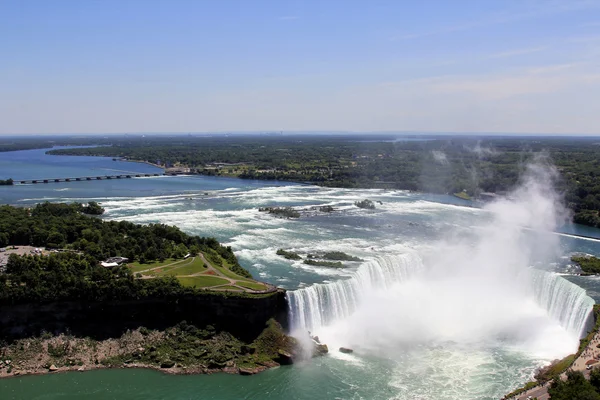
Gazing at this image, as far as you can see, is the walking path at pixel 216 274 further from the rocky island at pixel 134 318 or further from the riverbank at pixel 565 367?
the riverbank at pixel 565 367

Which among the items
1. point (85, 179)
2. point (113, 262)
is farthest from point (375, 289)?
point (85, 179)

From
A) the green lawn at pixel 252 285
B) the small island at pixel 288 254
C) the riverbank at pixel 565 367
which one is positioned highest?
the green lawn at pixel 252 285

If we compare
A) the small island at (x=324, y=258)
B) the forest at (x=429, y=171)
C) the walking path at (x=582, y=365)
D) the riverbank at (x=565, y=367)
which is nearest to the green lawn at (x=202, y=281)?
the small island at (x=324, y=258)

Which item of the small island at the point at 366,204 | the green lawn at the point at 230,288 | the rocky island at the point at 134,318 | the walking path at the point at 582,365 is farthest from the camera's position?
the small island at the point at 366,204

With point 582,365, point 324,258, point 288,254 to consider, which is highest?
point 288,254

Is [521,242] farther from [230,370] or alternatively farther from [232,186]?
[232,186]

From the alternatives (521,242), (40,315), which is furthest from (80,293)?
(521,242)

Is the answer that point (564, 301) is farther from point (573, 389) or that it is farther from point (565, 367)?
point (573, 389)

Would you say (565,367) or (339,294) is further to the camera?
(339,294)
